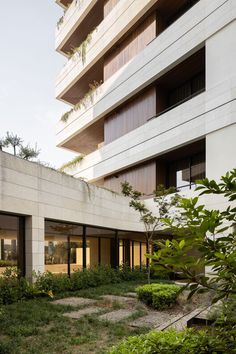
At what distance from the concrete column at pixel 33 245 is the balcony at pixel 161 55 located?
11.8 meters

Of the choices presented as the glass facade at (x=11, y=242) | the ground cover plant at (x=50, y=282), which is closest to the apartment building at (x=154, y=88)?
the ground cover plant at (x=50, y=282)

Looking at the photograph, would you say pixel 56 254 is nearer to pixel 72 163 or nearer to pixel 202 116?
pixel 202 116

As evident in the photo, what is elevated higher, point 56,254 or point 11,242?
point 11,242

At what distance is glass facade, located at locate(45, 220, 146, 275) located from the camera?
46.5 ft

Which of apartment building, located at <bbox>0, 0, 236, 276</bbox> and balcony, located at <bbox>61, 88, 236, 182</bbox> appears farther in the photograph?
balcony, located at <bbox>61, 88, 236, 182</bbox>

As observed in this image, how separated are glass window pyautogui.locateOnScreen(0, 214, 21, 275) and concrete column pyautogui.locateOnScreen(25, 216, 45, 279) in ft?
0.97

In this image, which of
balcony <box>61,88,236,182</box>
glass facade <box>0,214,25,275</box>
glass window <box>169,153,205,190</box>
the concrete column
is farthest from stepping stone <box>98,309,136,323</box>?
glass window <box>169,153,205,190</box>

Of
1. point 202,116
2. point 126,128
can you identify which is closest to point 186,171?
point 202,116

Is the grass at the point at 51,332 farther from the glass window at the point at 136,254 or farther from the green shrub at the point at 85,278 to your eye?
the glass window at the point at 136,254

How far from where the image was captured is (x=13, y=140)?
51.0 ft

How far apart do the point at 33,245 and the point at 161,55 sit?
13043mm

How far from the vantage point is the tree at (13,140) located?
50.7 ft

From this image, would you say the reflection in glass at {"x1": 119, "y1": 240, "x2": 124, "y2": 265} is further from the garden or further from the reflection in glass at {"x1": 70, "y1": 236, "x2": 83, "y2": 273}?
the reflection in glass at {"x1": 70, "y1": 236, "x2": 83, "y2": 273}

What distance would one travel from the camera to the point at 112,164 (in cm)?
2455
